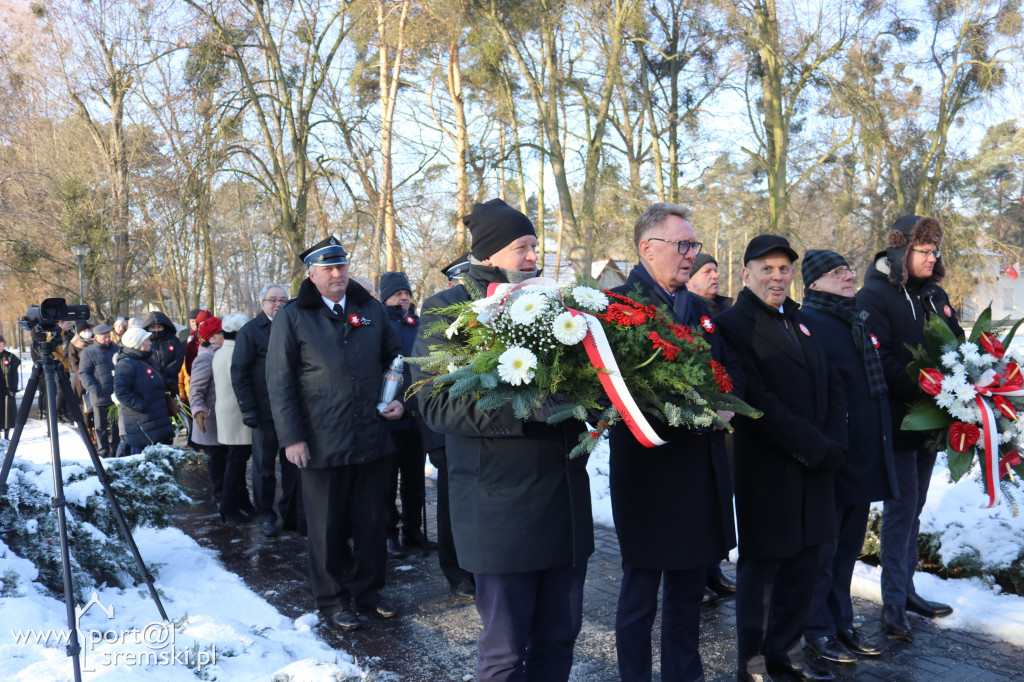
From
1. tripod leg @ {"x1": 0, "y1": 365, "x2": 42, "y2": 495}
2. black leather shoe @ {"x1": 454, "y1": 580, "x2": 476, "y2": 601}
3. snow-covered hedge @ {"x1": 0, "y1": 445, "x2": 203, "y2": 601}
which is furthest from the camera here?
black leather shoe @ {"x1": 454, "y1": 580, "x2": 476, "y2": 601}

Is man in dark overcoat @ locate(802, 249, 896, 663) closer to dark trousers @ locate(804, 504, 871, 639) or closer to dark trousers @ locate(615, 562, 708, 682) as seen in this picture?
dark trousers @ locate(804, 504, 871, 639)

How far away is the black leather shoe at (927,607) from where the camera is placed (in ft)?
14.7

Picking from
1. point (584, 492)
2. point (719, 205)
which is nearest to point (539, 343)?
point (584, 492)

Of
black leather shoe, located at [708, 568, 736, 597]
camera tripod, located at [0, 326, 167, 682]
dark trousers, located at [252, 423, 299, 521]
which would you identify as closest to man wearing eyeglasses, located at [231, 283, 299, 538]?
dark trousers, located at [252, 423, 299, 521]

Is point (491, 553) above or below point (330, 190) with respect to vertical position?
below

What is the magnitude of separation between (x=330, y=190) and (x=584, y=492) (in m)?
13.0

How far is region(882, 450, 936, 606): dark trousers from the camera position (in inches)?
171

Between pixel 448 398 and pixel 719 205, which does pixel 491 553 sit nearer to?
pixel 448 398

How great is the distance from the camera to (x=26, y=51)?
19859 mm

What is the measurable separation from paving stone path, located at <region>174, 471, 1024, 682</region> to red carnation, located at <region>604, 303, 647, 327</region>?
1.98m

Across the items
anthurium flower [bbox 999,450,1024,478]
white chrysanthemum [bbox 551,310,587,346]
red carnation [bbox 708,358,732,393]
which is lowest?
anthurium flower [bbox 999,450,1024,478]

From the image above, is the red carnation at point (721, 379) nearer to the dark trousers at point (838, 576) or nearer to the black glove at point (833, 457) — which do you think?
the black glove at point (833, 457)

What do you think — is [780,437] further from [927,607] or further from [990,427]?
[927,607]

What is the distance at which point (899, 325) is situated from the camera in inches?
178
